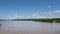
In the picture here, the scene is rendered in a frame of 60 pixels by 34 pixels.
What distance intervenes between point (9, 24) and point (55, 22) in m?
1.64

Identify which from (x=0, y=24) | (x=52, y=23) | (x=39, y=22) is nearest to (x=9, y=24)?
(x=0, y=24)

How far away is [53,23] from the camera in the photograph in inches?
159

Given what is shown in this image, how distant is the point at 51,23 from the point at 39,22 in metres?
0.60

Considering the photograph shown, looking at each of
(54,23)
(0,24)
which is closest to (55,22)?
(54,23)

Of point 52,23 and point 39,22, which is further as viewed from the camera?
point 39,22

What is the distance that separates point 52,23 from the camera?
4.00 meters

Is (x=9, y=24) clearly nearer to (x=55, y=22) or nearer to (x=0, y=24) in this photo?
(x=0, y=24)

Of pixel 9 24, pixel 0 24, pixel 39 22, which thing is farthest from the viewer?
pixel 39 22

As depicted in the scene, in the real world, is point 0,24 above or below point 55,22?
below

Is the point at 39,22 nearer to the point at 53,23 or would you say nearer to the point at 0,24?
the point at 53,23

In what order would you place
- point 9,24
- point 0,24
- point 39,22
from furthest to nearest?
point 39,22 < point 9,24 < point 0,24

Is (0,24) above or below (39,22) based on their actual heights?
below

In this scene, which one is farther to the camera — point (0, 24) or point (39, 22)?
point (39, 22)

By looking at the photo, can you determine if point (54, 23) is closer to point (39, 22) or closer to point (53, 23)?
point (53, 23)
